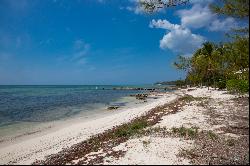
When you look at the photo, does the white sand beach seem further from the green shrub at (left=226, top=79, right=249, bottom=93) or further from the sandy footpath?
the green shrub at (left=226, top=79, right=249, bottom=93)

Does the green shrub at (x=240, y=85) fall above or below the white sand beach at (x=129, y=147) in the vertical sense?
above

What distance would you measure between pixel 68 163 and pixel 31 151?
5.46m

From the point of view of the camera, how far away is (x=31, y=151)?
1622 cm

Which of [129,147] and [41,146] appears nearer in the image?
[129,147]

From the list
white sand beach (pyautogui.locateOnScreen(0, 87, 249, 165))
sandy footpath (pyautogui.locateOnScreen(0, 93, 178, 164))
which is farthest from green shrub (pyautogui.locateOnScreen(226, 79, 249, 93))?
sandy footpath (pyautogui.locateOnScreen(0, 93, 178, 164))

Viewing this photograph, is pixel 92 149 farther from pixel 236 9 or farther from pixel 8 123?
pixel 8 123

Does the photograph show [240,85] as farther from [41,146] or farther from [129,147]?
[41,146]

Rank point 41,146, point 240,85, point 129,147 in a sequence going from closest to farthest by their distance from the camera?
1. point 129,147
2. point 41,146
3. point 240,85

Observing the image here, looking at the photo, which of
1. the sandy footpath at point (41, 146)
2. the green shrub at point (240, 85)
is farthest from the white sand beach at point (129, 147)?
the green shrub at point (240, 85)

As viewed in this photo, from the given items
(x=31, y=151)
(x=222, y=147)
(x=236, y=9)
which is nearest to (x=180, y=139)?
(x=222, y=147)

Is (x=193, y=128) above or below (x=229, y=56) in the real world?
below

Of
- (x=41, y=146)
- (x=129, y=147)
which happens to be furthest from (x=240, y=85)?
(x=41, y=146)

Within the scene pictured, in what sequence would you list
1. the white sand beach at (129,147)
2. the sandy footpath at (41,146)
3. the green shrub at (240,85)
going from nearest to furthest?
the white sand beach at (129,147), the sandy footpath at (41,146), the green shrub at (240,85)

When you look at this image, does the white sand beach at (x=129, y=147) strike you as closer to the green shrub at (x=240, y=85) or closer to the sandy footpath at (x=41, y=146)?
the sandy footpath at (x=41, y=146)
